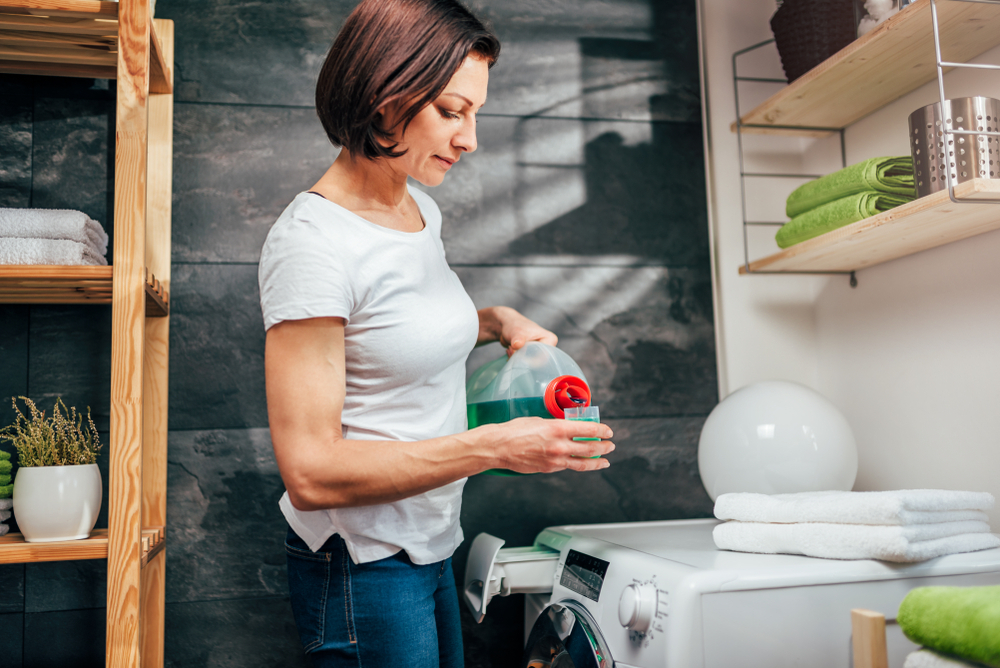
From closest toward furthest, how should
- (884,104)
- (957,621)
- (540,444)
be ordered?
1. (957,621)
2. (540,444)
3. (884,104)

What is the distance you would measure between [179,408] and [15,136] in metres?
0.62

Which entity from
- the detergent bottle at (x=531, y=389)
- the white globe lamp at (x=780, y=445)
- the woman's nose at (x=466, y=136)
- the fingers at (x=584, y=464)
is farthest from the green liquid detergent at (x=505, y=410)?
the white globe lamp at (x=780, y=445)

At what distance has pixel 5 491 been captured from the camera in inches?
Result: 49.6

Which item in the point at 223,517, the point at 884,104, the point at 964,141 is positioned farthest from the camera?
the point at 884,104

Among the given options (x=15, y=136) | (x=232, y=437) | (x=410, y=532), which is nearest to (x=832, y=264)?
(x=410, y=532)

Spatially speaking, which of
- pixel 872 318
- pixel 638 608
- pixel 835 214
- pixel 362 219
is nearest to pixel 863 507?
pixel 638 608

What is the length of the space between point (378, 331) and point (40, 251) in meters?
0.70

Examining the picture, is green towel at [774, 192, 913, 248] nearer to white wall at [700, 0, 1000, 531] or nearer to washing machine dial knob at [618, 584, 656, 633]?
white wall at [700, 0, 1000, 531]

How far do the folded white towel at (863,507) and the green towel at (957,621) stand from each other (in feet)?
0.64

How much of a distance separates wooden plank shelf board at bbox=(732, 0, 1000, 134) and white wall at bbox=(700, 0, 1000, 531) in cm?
4

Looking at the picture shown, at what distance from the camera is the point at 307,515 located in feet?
3.28

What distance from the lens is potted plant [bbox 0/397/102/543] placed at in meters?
1.20

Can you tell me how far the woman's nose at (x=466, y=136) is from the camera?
1033 millimetres

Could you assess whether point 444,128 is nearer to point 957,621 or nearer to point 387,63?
point 387,63
